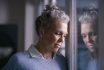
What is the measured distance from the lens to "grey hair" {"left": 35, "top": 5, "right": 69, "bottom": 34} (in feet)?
4.92

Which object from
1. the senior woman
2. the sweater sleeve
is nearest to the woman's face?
the senior woman

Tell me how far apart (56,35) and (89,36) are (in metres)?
0.20

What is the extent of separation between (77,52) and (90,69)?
218mm

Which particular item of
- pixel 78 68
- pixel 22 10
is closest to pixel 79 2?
pixel 78 68

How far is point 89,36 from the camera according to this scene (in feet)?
4.70

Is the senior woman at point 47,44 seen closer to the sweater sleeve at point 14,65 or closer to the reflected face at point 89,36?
the sweater sleeve at point 14,65

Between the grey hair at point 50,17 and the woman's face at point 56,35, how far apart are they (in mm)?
26

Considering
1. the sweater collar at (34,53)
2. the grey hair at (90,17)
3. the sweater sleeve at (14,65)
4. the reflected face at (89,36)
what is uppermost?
the grey hair at (90,17)

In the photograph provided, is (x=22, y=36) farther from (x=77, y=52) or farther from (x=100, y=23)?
(x=100, y=23)

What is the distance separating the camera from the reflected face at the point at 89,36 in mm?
1373

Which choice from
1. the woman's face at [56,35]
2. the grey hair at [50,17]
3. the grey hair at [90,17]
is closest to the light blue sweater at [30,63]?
the woman's face at [56,35]

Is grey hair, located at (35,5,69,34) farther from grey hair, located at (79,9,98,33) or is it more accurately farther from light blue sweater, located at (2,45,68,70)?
light blue sweater, located at (2,45,68,70)

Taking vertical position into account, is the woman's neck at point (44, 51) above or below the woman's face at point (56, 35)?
below

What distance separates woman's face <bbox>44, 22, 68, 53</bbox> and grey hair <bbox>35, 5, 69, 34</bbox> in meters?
0.03
